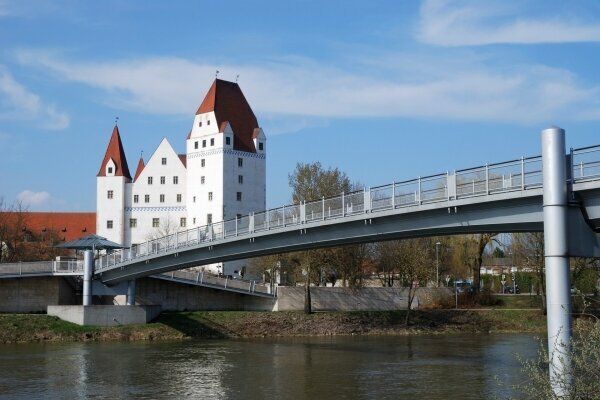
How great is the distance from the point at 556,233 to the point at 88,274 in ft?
140

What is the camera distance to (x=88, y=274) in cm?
5809

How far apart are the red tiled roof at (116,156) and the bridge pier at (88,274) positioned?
46.6 meters

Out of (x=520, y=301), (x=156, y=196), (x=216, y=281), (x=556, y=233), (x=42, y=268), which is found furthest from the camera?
(x=156, y=196)

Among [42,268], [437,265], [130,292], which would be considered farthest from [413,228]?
[437,265]

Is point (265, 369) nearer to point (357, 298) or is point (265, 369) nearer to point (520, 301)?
point (357, 298)

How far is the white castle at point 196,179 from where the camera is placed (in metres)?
97.2

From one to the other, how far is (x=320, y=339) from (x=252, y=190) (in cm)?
4549

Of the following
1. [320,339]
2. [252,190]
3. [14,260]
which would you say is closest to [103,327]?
[320,339]

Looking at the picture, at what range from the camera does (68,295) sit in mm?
62781

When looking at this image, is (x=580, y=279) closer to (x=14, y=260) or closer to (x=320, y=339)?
(x=320, y=339)

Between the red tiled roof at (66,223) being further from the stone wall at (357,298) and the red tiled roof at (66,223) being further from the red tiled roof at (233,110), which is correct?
the stone wall at (357,298)

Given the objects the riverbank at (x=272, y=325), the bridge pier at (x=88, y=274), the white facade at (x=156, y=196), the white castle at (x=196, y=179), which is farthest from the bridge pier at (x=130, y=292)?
the white facade at (x=156, y=196)

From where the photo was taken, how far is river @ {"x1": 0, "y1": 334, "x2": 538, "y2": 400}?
29.8m

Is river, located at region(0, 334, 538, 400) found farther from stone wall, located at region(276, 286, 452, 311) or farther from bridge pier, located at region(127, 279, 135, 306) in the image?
stone wall, located at region(276, 286, 452, 311)
